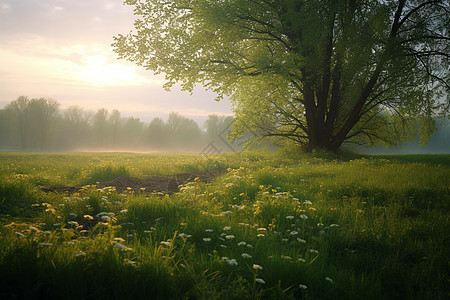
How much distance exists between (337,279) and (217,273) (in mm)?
1428

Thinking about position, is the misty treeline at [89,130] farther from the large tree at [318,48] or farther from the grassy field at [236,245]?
the grassy field at [236,245]

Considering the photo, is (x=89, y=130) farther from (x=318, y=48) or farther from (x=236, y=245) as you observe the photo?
(x=236, y=245)

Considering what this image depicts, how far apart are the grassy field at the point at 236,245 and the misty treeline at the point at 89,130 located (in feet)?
165

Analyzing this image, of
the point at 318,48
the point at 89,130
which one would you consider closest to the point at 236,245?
the point at 318,48

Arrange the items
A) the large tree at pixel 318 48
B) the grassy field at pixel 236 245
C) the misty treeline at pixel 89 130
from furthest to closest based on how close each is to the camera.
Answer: the misty treeline at pixel 89 130
the large tree at pixel 318 48
the grassy field at pixel 236 245

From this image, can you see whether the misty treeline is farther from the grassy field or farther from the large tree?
the grassy field

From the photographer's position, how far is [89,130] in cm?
7744

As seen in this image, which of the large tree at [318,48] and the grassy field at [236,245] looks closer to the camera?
the grassy field at [236,245]

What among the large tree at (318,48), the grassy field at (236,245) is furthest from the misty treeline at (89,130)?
the grassy field at (236,245)

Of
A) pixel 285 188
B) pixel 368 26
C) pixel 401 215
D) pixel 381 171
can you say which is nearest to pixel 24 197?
pixel 285 188

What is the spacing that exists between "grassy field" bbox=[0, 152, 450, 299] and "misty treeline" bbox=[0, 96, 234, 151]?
50.3m

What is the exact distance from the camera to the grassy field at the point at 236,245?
2596mm

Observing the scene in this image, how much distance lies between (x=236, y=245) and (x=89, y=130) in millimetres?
85033

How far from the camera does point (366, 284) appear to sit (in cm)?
287
